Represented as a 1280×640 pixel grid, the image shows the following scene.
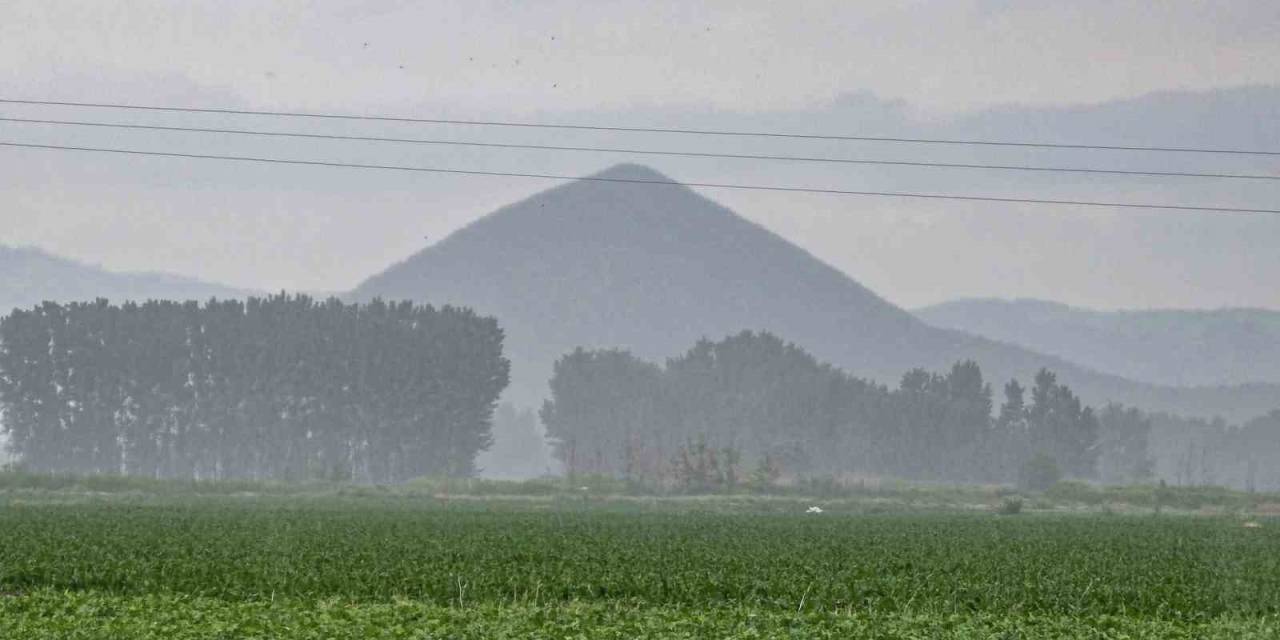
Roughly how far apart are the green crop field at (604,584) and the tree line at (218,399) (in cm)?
8962

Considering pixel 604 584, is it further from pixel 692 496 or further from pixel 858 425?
pixel 858 425

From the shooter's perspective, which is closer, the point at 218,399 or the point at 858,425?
the point at 218,399

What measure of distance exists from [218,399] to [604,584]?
390 ft

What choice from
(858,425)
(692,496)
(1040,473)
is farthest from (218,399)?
(1040,473)

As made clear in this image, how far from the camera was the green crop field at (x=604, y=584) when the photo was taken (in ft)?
89.7

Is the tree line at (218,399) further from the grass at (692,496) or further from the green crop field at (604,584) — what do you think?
the green crop field at (604,584)

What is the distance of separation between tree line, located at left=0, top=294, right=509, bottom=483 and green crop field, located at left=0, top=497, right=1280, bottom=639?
89623mm

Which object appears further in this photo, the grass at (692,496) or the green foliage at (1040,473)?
the green foliage at (1040,473)

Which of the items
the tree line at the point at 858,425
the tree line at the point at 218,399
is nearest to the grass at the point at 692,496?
the tree line at the point at 218,399

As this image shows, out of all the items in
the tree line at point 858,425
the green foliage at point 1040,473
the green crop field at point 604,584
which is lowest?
the green crop field at point 604,584

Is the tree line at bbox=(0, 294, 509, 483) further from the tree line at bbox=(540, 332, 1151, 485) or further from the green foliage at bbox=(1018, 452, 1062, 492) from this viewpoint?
the green foliage at bbox=(1018, 452, 1062, 492)

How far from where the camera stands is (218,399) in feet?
486

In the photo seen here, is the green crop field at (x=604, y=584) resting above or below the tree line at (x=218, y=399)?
below

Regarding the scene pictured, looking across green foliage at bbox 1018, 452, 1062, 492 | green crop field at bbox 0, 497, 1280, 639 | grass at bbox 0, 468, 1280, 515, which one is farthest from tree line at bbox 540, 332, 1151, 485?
green crop field at bbox 0, 497, 1280, 639
